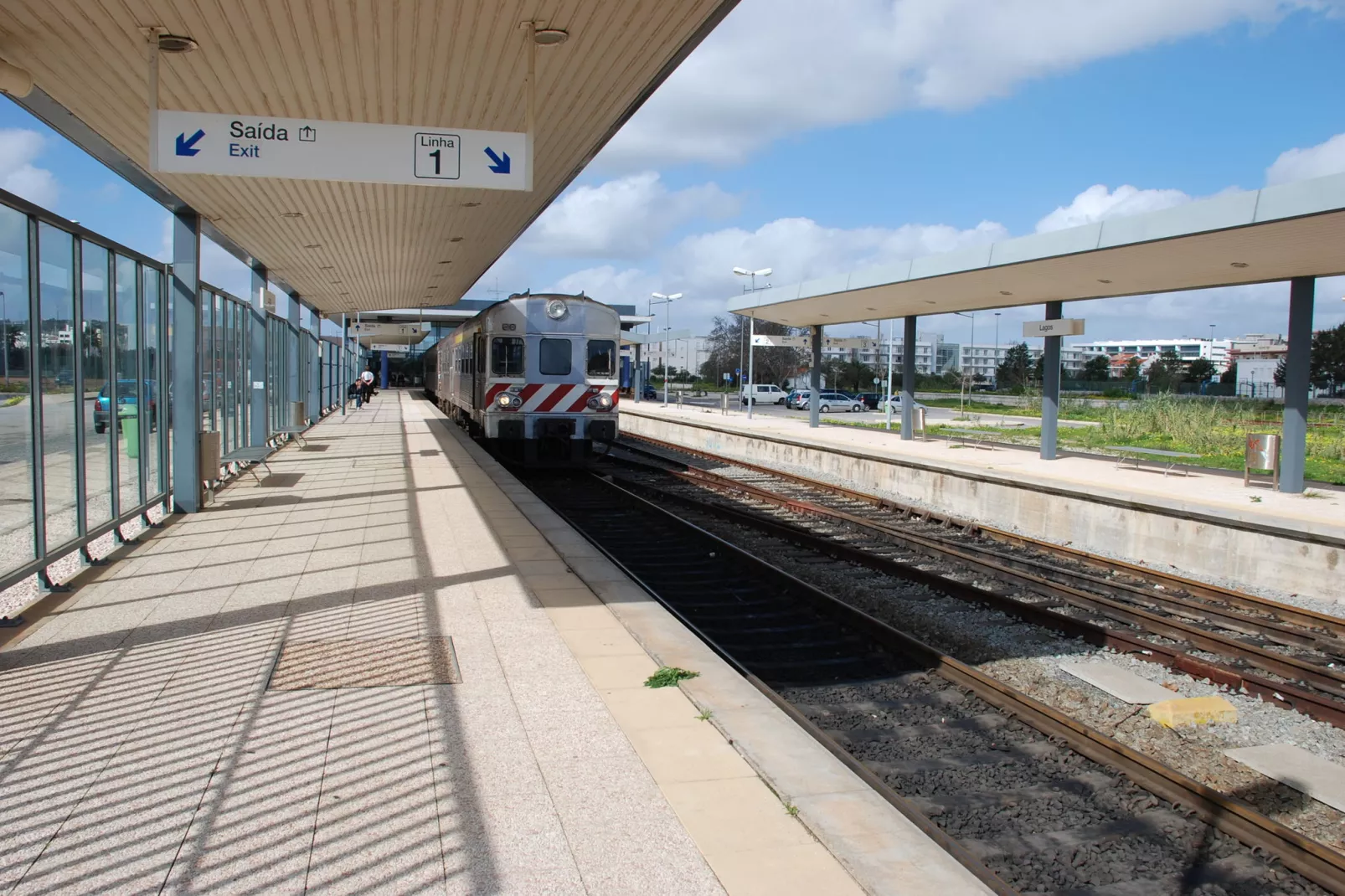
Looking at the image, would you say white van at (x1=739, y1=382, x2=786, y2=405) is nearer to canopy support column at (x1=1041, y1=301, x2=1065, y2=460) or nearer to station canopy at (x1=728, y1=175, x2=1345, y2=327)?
station canopy at (x1=728, y1=175, x2=1345, y2=327)

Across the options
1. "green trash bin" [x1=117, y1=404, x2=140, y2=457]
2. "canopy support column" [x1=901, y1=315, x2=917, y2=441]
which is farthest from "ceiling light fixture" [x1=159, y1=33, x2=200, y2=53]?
"canopy support column" [x1=901, y1=315, x2=917, y2=441]

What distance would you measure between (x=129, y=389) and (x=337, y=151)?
10.7 feet

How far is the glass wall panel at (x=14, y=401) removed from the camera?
5.64 m

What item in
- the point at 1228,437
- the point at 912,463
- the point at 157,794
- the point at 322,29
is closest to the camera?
the point at 157,794

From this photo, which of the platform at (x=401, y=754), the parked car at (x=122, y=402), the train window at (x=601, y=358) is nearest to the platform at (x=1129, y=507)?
the train window at (x=601, y=358)

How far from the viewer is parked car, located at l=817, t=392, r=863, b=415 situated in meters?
49.7

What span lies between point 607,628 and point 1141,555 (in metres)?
8.17

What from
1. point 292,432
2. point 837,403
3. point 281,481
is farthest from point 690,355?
point 281,481

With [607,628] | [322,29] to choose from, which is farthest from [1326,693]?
[322,29]

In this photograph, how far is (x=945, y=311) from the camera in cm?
2312

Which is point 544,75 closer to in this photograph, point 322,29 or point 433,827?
point 322,29

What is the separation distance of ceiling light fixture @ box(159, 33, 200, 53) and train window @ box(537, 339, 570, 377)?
10.6 metres

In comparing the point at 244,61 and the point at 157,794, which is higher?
the point at 244,61

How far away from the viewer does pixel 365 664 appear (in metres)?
5.31
